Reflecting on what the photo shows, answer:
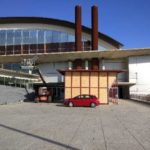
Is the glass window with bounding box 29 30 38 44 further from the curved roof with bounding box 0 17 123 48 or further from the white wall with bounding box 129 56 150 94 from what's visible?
the white wall with bounding box 129 56 150 94

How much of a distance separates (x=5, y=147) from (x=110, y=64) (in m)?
55.1

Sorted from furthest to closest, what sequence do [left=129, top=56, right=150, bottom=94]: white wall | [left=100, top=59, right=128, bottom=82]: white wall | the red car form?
[left=100, top=59, right=128, bottom=82]: white wall < [left=129, top=56, right=150, bottom=94]: white wall < the red car

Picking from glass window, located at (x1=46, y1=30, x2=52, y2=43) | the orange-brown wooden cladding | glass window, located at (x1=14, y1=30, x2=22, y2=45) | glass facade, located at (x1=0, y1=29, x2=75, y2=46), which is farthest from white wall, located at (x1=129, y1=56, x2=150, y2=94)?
glass window, located at (x1=14, y1=30, x2=22, y2=45)

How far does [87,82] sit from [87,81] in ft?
0.40

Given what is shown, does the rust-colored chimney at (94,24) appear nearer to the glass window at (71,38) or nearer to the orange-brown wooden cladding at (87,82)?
the glass window at (71,38)

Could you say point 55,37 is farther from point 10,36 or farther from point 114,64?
point 114,64

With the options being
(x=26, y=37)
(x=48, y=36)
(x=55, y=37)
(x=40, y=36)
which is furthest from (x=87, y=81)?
(x=26, y=37)

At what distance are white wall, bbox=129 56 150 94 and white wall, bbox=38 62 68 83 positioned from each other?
42.7 feet

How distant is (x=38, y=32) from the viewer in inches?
2766

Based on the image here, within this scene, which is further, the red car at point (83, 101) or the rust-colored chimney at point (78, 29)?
the rust-colored chimney at point (78, 29)

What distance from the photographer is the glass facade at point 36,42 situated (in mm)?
67500

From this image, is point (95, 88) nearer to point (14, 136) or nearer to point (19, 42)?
point (14, 136)

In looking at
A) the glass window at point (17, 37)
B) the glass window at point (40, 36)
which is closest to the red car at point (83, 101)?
the glass window at point (40, 36)

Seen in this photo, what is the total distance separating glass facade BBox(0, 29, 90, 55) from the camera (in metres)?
67.5
